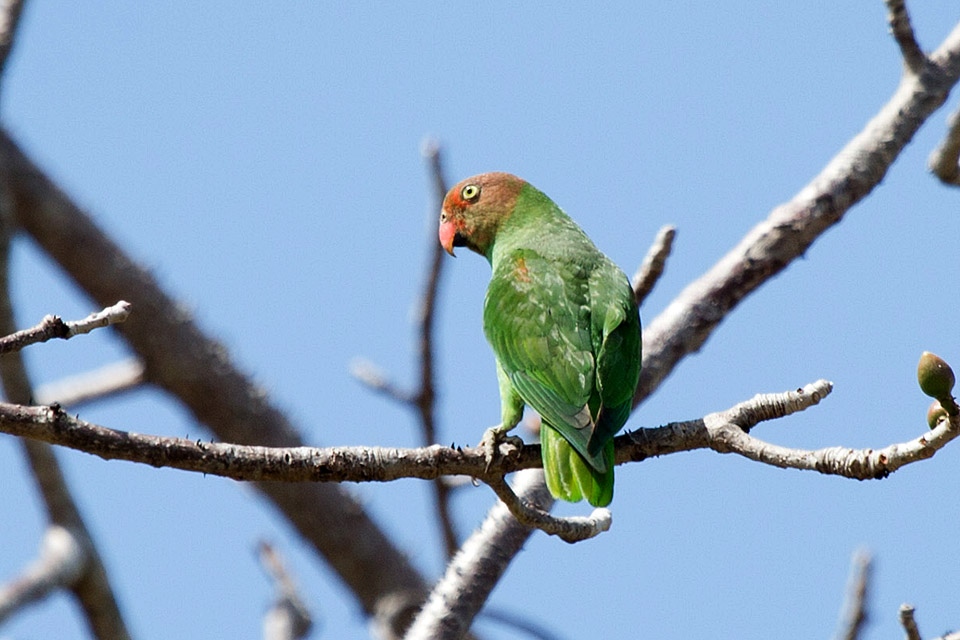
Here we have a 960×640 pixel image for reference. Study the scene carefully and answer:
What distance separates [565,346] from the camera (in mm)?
4137

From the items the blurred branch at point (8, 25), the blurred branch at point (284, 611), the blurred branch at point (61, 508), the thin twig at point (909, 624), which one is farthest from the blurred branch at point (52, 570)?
the thin twig at point (909, 624)

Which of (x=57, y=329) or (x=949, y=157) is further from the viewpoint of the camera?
(x=949, y=157)

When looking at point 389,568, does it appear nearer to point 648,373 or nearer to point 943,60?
point 648,373

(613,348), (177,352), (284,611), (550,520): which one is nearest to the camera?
(550,520)

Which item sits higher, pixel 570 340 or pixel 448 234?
pixel 448 234

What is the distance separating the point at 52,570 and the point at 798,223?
12.4 feet

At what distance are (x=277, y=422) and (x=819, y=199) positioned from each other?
3.46 meters

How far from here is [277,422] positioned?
714 centimetres

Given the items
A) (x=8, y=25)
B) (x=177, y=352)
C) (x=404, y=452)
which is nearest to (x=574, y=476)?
(x=404, y=452)

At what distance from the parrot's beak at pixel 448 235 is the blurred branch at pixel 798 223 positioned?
114 centimetres

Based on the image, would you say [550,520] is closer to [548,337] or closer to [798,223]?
[548,337]


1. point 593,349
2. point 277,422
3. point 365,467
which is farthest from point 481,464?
point 277,422

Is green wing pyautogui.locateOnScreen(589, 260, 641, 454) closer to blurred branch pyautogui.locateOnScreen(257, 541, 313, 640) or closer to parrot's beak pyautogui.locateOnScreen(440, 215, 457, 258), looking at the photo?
parrot's beak pyautogui.locateOnScreen(440, 215, 457, 258)

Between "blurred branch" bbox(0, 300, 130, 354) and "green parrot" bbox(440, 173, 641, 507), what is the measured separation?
4.06ft
